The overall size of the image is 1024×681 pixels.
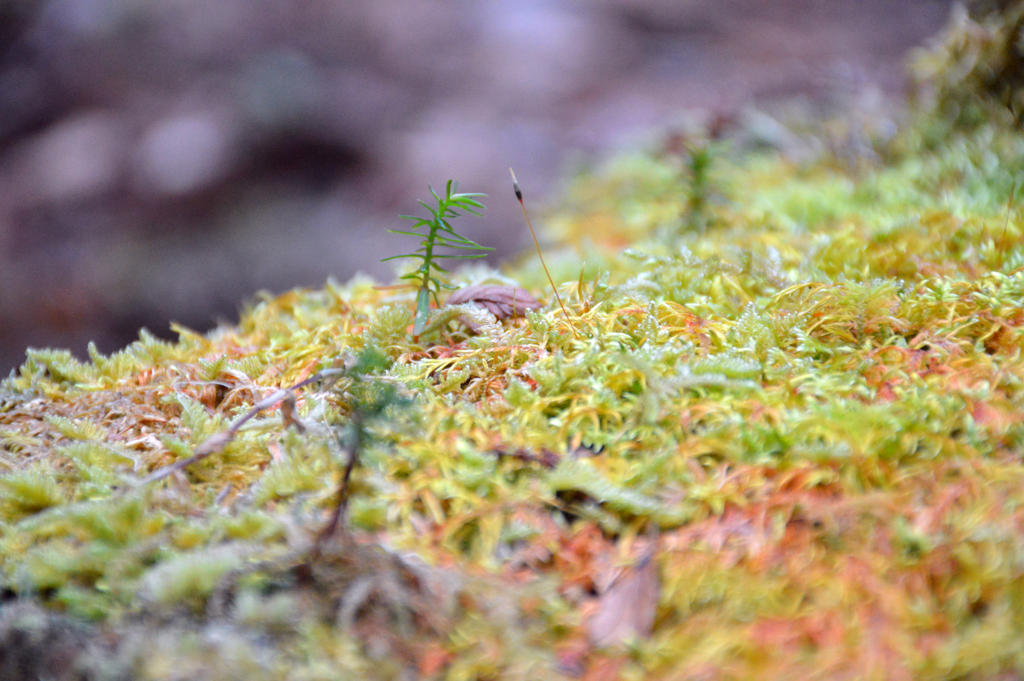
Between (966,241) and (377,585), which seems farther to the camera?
(966,241)

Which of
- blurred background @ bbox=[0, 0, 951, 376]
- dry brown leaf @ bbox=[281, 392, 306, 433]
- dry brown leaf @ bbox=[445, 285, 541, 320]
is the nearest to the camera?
A: dry brown leaf @ bbox=[281, 392, 306, 433]

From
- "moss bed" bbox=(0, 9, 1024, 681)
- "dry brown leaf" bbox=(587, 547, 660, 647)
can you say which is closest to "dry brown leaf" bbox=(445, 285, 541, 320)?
"moss bed" bbox=(0, 9, 1024, 681)

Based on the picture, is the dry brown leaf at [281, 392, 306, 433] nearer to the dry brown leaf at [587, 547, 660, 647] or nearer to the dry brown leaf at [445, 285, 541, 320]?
the dry brown leaf at [445, 285, 541, 320]

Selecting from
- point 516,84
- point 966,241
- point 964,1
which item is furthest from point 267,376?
point 516,84

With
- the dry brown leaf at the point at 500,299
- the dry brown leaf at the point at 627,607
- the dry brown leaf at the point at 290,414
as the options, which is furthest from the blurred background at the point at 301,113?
the dry brown leaf at the point at 627,607

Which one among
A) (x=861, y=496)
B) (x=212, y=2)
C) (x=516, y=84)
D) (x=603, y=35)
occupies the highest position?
(x=212, y=2)

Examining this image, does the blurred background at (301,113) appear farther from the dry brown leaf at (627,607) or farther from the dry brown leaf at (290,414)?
the dry brown leaf at (627,607)

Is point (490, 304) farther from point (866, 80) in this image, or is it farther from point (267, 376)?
point (866, 80)
